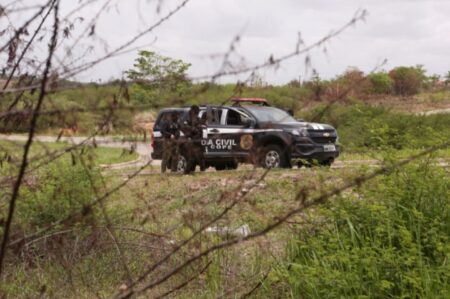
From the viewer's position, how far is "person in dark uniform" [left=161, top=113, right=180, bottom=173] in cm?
269

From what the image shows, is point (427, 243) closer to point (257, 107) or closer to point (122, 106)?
point (122, 106)

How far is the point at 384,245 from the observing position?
243 inches

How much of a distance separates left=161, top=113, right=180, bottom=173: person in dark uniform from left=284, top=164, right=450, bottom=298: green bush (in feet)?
8.57

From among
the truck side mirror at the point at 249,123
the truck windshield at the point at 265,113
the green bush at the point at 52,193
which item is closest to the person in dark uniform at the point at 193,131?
the truck side mirror at the point at 249,123

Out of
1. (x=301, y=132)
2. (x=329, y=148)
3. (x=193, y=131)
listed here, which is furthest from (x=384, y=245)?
(x=329, y=148)

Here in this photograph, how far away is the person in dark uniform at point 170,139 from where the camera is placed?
2693 millimetres

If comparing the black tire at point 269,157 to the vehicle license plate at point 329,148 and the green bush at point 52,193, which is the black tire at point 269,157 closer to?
the green bush at point 52,193

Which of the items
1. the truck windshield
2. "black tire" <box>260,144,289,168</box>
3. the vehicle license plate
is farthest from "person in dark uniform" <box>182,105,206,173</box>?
the vehicle license plate

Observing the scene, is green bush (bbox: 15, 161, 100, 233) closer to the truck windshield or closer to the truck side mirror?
the truck side mirror

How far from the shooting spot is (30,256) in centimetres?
691

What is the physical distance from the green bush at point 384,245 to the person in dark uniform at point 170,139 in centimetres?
261

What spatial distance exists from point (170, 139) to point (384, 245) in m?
3.82

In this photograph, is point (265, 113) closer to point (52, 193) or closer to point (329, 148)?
point (329, 148)

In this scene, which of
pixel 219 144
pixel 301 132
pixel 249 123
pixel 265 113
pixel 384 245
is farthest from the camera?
pixel 265 113
